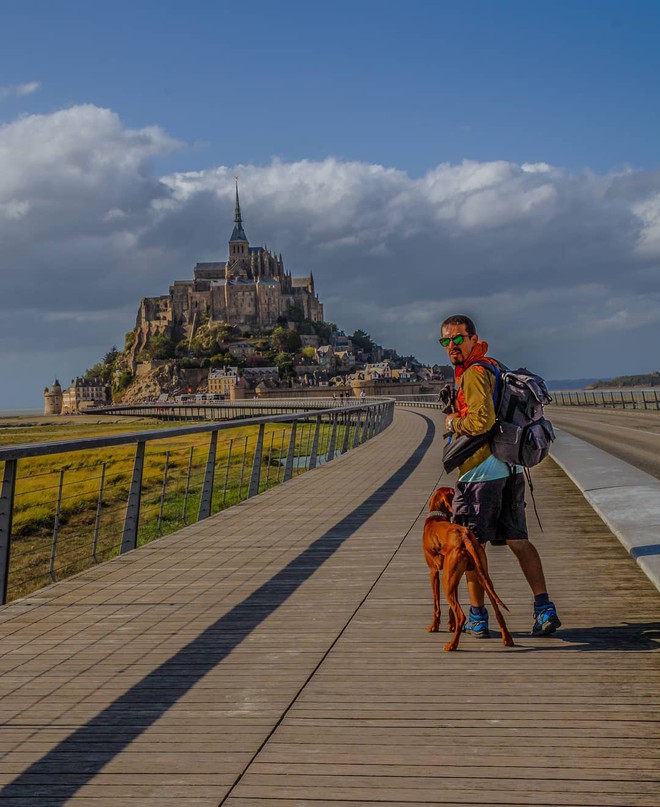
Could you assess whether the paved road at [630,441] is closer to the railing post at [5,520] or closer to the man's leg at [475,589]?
the man's leg at [475,589]

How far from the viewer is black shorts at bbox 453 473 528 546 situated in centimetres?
515

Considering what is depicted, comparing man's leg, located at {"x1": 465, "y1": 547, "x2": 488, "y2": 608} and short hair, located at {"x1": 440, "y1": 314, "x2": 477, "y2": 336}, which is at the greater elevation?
short hair, located at {"x1": 440, "y1": 314, "x2": 477, "y2": 336}

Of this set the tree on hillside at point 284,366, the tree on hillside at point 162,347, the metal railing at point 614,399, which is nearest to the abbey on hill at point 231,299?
the tree on hillside at point 162,347

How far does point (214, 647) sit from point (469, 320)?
228 centimetres

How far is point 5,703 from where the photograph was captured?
4281 millimetres

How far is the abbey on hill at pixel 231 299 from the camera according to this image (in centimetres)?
18512

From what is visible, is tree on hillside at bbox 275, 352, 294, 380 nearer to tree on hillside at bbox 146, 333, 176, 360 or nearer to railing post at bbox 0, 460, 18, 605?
tree on hillside at bbox 146, 333, 176, 360

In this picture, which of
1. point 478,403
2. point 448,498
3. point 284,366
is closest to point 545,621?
point 448,498

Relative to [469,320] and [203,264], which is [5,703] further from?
[203,264]

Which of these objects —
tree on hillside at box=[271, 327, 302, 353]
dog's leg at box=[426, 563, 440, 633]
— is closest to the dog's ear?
dog's leg at box=[426, 563, 440, 633]

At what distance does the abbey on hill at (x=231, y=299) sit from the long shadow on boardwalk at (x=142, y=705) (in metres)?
180

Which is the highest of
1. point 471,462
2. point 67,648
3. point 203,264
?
point 203,264

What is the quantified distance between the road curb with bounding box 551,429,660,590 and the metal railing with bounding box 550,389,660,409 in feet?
141

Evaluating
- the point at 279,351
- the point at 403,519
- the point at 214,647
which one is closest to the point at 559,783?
the point at 214,647
